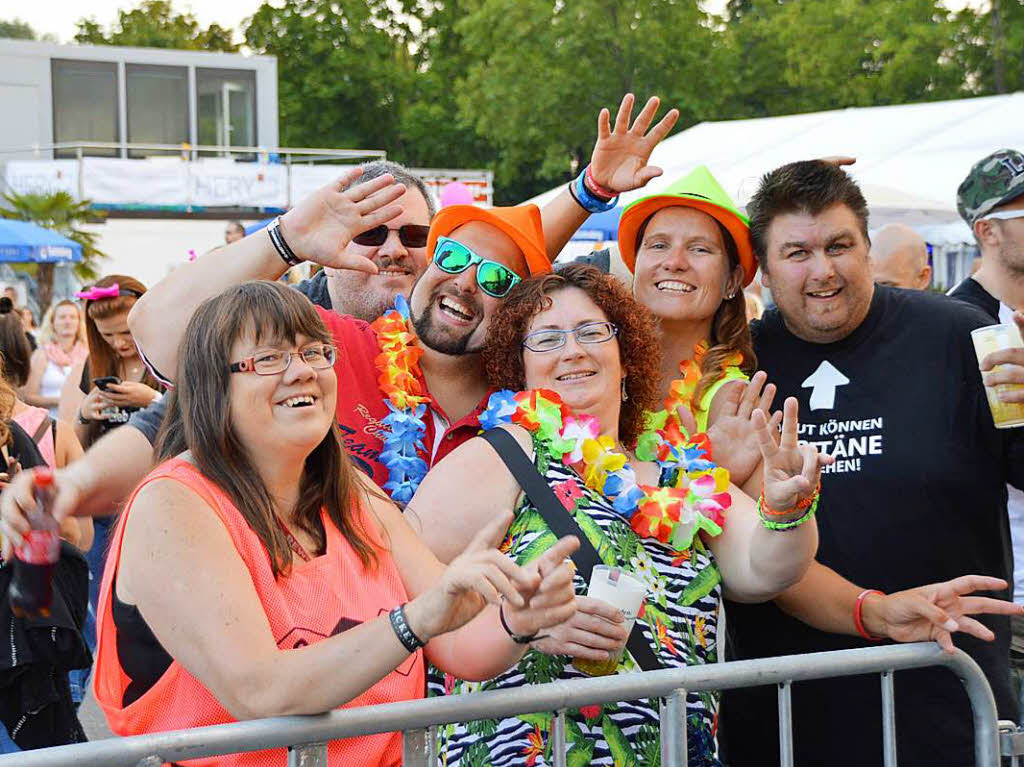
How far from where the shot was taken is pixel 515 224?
10.9 ft

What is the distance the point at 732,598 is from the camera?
2.84 metres

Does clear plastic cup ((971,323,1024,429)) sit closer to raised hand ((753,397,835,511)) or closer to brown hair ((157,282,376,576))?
raised hand ((753,397,835,511))

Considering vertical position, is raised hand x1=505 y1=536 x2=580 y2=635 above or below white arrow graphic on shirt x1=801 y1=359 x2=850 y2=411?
below

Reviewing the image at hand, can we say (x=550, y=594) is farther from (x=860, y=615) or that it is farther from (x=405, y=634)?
(x=860, y=615)

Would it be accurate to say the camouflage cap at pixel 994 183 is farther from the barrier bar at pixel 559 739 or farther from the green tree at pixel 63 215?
the green tree at pixel 63 215

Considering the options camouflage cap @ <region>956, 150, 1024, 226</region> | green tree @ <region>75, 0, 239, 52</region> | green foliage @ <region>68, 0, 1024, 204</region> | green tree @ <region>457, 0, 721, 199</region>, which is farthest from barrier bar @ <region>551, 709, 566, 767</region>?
green tree @ <region>75, 0, 239, 52</region>

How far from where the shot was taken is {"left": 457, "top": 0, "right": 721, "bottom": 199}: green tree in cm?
3081

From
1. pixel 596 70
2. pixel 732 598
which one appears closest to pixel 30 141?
pixel 596 70

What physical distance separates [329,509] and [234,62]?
95.8ft

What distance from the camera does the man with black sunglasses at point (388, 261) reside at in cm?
390

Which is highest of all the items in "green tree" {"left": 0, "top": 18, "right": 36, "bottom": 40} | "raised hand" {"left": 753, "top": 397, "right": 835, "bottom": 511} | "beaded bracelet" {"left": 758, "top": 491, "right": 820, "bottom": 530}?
"green tree" {"left": 0, "top": 18, "right": 36, "bottom": 40}

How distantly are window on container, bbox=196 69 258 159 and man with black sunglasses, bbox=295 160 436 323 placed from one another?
2739 centimetres

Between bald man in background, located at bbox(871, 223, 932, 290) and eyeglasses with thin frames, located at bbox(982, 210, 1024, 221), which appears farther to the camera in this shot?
bald man in background, located at bbox(871, 223, 932, 290)

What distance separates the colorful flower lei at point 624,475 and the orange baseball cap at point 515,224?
0.56 metres
